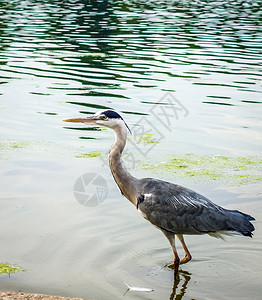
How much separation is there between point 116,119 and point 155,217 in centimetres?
119

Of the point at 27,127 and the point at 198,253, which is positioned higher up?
the point at 198,253

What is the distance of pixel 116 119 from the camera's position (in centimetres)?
664

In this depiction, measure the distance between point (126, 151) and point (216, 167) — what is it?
Result: 70.5 inches

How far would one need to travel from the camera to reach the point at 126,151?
35.6 feet

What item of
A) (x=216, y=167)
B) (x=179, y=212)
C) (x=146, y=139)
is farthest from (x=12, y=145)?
(x=179, y=212)

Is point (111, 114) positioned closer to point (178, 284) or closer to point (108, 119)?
point (108, 119)

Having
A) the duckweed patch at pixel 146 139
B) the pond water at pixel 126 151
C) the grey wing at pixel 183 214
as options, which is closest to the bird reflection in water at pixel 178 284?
the pond water at pixel 126 151

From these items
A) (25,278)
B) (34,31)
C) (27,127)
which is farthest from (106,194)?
(34,31)

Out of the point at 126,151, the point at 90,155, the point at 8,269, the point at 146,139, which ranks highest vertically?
the point at 8,269

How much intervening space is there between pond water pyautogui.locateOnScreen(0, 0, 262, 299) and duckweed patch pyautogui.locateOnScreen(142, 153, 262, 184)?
36 mm

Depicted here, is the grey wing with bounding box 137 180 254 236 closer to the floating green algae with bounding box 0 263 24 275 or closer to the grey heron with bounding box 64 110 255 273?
the grey heron with bounding box 64 110 255 273

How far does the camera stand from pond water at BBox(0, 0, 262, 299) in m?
6.56

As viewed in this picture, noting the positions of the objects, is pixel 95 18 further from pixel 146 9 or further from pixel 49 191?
pixel 49 191

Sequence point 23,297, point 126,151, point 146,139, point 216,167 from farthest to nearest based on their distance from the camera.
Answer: point 146,139, point 126,151, point 216,167, point 23,297
